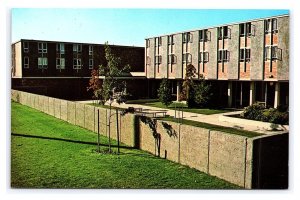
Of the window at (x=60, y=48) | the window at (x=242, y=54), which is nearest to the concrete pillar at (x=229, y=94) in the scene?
the window at (x=242, y=54)

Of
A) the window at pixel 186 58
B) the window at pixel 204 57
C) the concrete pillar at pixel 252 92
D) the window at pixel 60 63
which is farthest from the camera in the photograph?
the window at pixel 60 63

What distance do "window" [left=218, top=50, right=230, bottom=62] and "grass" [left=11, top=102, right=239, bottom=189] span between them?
15.4 metres

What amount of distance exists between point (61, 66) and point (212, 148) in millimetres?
30740

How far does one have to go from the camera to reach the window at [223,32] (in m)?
26.8

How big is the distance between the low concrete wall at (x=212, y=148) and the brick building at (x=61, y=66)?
20646 millimetres

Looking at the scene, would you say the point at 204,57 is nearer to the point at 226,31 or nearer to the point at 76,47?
the point at 226,31

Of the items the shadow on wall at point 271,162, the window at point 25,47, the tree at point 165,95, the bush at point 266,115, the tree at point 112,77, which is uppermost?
the window at point 25,47

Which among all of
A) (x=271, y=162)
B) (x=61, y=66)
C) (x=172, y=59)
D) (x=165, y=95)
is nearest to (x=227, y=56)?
(x=165, y=95)

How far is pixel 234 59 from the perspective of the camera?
86.5ft

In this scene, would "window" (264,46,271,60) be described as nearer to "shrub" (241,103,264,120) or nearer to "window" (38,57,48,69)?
"shrub" (241,103,264,120)

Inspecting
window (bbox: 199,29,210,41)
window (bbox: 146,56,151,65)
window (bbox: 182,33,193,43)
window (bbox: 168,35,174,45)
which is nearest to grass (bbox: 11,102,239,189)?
window (bbox: 199,29,210,41)

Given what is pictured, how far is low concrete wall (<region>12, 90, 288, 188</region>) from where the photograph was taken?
1021 centimetres

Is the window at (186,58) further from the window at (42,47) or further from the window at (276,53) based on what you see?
the window at (42,47)
